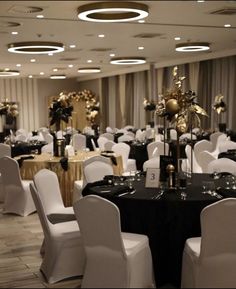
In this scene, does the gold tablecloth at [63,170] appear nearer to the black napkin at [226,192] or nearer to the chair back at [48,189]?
the chair back at [48,189]

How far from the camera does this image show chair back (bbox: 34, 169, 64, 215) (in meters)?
5.21

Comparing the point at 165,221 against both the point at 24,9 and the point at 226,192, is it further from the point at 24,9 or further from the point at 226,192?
the point at 24,9

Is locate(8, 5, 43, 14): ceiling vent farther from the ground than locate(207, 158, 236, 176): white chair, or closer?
farther from the ground

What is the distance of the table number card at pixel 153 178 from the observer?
16.0ft

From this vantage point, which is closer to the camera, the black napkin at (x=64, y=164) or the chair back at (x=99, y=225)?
the chair back at (x=99, y=225)

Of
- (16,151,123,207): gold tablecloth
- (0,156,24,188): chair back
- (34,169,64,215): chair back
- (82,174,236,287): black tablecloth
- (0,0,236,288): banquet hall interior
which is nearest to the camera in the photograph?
(0,0,236,288): banquet hall interior

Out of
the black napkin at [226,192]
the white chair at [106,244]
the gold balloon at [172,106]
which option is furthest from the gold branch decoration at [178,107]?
the white chair at [106,244]

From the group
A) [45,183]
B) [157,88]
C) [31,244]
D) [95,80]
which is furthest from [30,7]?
[95,80]

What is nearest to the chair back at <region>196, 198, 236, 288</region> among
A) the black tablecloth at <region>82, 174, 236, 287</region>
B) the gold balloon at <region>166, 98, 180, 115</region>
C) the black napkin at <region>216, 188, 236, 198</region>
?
the black tablecloth at <region>82, 174, 236, 287</region>

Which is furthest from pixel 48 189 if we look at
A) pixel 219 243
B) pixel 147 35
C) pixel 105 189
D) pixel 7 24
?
pixel 147 35

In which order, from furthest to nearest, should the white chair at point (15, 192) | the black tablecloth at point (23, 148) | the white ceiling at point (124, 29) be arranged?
1. the black tablecloth at point (23, 148)
2. the white chair at point (15, 192)
3. the white ceiling at point (124, 29)

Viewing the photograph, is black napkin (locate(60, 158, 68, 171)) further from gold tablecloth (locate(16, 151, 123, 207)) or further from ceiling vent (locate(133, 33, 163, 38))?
ceiling vent (locate(133, 33, 163, 38))

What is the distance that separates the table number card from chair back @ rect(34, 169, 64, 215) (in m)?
1.11

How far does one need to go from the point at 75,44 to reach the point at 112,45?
0.88 metres
